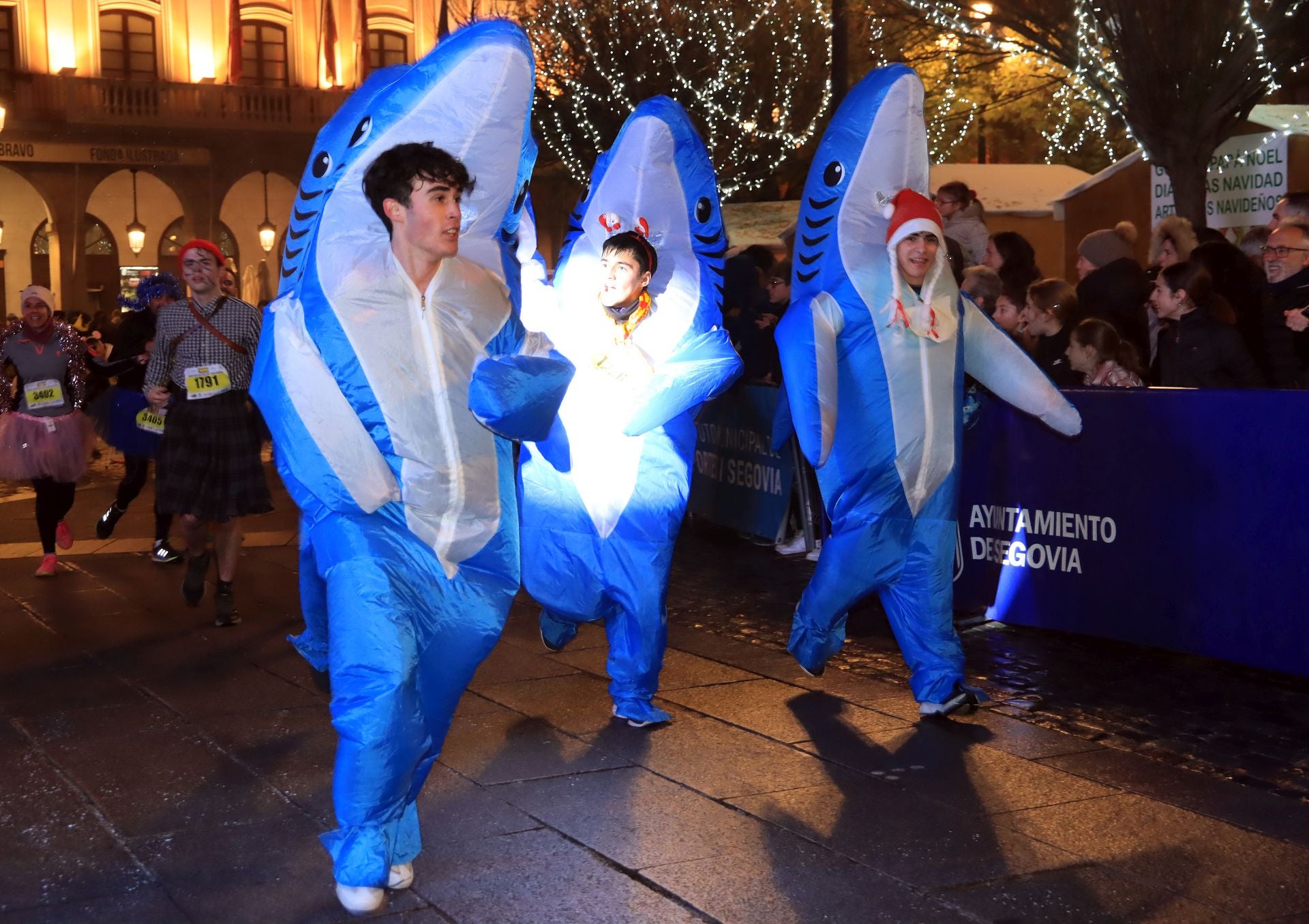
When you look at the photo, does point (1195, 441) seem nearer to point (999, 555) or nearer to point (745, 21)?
point (999, 555)

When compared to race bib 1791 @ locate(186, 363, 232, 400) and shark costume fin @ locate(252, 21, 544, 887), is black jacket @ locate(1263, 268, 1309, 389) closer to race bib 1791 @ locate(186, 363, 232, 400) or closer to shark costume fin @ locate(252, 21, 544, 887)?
shark costume fin @ locate(252, 21, 544, 887)

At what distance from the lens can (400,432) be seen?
13.8 feet

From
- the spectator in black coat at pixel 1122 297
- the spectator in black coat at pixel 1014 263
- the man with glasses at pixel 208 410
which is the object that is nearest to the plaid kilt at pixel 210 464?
the man with glasses at pixel 208 410

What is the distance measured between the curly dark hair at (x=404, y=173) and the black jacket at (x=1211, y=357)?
4.32 meters

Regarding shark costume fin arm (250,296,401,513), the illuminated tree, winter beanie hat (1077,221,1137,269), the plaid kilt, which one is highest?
the illuminated tree

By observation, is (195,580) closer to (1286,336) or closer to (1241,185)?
(1286,336)

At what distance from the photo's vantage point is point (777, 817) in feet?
15.7

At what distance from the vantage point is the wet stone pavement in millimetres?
4125

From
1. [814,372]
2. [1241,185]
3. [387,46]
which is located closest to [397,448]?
[814,372]

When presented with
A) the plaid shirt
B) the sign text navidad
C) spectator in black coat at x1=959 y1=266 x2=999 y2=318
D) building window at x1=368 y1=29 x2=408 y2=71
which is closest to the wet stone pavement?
the plaid shirt

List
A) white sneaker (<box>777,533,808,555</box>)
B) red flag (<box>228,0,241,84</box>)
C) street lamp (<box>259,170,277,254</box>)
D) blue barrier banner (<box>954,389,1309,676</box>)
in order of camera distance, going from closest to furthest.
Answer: blue barrier banner (<box>954,389,1309,676</box>) < white sneaker (<box>777,533,808,555</box>) < red flag (<box>228,0,241,84</box>) < street lamp (<box>259,170,277,254</box>)

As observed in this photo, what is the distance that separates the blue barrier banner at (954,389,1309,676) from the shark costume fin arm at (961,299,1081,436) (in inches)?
35.6

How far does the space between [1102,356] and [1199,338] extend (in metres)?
0.48

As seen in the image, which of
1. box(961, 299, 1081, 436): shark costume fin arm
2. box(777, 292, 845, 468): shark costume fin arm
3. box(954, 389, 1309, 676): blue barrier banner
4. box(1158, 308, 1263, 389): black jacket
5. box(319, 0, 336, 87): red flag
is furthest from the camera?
box(319, 0, 336, 87): red flag
